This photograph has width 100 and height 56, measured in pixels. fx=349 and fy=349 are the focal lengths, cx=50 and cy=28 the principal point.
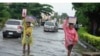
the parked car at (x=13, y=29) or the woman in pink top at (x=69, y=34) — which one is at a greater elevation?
the woman in pink top at (x=69, y=34)

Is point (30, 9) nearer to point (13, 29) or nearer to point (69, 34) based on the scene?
point (13, 29)

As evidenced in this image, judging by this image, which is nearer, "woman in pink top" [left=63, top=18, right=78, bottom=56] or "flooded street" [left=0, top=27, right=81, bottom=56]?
"woman in pink top" [left=63, top=18, right=78, bottom=56]

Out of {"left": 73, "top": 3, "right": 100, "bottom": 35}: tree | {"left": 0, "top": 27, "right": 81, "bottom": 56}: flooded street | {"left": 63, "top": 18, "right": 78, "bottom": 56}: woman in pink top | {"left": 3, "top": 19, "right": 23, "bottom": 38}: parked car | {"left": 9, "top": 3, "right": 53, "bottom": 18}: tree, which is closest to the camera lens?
{"left": 63, "top": 18, "right": 78, "bottom": 56}: woman in pink top

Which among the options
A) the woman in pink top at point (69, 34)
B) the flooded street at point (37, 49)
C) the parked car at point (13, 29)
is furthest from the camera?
the parked car at point (13, 29)

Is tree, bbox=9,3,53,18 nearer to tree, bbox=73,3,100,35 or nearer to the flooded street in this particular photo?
tree, bbox=73,3,100,35

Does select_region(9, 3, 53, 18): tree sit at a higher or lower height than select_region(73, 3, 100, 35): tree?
lower

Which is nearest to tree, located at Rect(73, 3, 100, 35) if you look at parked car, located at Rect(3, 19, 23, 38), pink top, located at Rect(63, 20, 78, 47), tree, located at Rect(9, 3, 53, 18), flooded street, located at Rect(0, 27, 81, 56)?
flooded street, located at Rect(0, 27, 81, 56)

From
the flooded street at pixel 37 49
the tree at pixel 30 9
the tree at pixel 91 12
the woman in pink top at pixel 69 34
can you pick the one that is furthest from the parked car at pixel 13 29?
the tree at pixel 30 9

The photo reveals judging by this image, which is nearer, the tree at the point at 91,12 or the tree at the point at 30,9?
the tree at the point at 91,12

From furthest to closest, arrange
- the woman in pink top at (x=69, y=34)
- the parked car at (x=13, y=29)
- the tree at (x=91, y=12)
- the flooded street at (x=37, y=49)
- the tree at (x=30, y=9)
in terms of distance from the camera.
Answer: the tree at (x=30, y=9), the parked car at (x=13, y=29), the tree at (x=91, y=12), the flooded street at (x=37, y=49), the woman in pink top at (x=69, y=34)

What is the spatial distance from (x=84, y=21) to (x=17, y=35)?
9866 millimetres

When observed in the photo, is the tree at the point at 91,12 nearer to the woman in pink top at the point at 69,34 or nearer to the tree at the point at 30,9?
the woman in pink top at the point at 69,34

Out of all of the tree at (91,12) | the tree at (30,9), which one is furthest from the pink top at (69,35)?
the tree at (30,9)

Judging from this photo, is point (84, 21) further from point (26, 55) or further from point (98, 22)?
point (26, 55)
